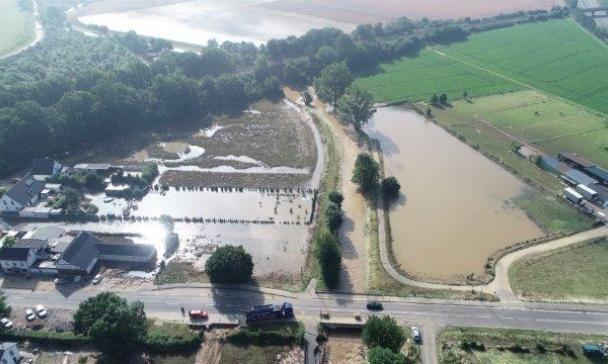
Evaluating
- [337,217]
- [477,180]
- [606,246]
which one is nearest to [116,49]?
[337,217]

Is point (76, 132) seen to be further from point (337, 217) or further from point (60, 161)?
point (337, 217)

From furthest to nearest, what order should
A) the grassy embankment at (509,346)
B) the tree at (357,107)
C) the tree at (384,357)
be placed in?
the tree at (357,107)
the grassy embankment at (509,346)
the tree at (384,357)

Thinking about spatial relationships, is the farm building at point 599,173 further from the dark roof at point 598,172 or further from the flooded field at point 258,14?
the flooded field at point 258,14

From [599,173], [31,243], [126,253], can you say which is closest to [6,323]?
[31,243]

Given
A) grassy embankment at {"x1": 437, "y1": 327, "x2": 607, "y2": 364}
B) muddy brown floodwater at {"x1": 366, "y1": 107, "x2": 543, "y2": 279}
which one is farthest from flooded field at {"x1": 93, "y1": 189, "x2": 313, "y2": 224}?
grassy embankment at {"x1": 437, "y1": 327, "x2": 607, "y2": 364}

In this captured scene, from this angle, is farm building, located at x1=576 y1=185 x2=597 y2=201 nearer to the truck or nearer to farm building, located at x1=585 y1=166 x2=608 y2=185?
farm building, located at x1=585 y1=166 x2=608 y2=185

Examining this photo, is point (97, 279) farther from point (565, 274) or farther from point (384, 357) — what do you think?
point (565, 274)

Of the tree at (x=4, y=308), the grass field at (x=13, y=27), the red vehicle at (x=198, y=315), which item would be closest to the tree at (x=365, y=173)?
the red vehicle at (x=198, y=315)
